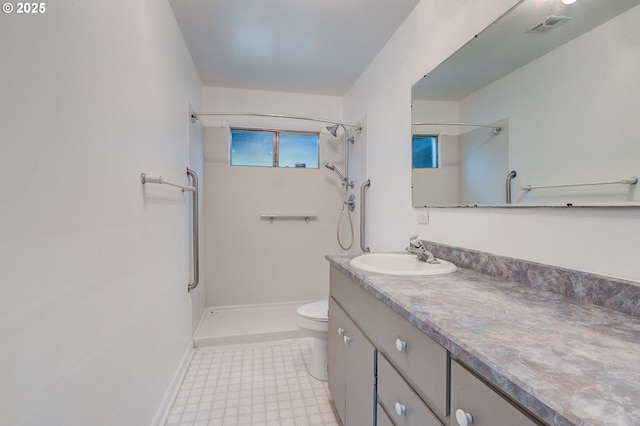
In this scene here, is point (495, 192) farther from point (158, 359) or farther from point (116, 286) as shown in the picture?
point (158, 359)

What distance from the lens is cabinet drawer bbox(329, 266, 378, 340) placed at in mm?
1079

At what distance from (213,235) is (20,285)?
2.44 meters

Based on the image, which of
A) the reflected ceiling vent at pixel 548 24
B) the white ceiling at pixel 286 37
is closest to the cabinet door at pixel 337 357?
the reflected ceiling vent at pixel 548 24

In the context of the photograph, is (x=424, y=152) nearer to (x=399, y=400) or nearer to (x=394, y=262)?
(x=394, y=262)

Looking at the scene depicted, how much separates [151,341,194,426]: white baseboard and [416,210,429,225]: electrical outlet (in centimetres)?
178

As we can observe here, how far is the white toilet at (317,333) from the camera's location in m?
1.90

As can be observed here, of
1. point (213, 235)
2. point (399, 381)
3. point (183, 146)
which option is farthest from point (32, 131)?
point (213, 235)

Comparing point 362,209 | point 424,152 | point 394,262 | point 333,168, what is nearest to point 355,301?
point 394,262

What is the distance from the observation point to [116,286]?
105 cm

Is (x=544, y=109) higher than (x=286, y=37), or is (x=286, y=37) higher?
(x=286, y=37)

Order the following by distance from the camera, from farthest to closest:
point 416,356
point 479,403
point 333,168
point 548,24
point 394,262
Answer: point 333,168 → point 394,262 → point 548,24 → point 416,356 → point 479,403

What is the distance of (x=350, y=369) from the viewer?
Answer: 51.3 inches

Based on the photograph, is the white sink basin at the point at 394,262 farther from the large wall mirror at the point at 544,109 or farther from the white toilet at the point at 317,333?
the white toilet at the point at 317,333

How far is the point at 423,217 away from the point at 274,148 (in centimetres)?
202
